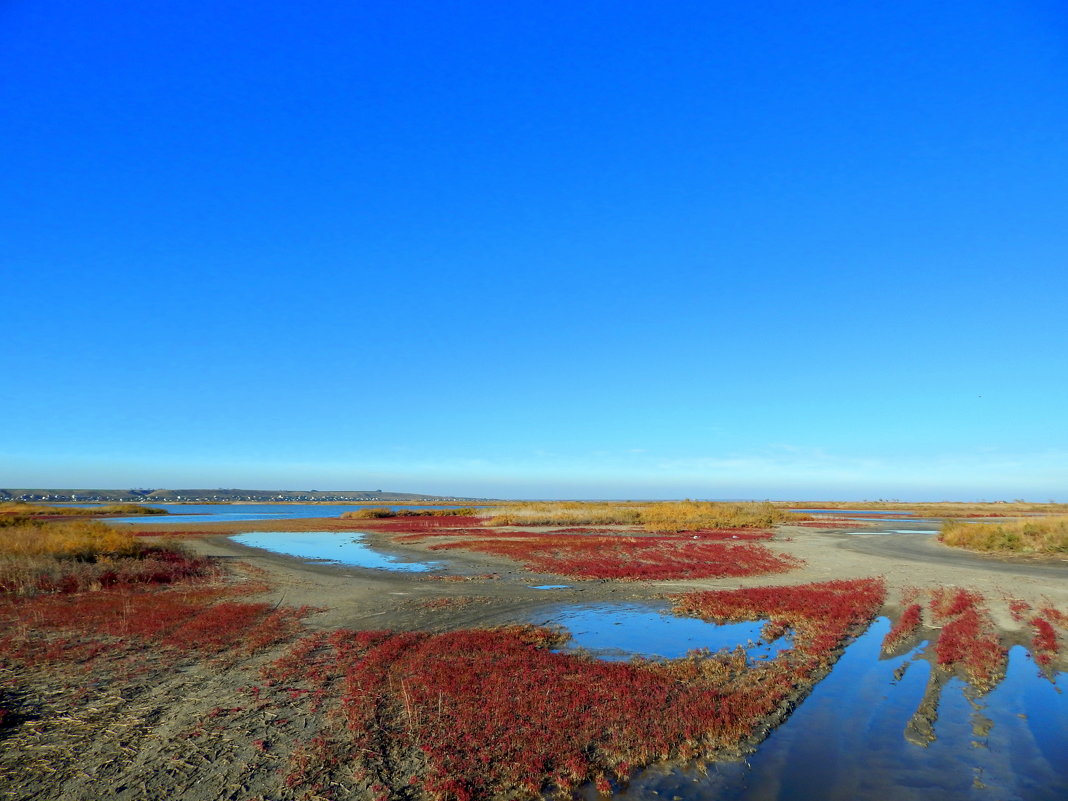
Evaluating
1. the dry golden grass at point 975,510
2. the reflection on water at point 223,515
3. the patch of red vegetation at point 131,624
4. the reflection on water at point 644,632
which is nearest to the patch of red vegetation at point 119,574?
the patch of red vegetation at point 131,624

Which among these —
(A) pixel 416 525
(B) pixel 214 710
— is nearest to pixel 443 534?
(A) pixel 416 525

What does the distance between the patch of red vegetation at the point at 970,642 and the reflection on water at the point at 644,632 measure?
3576mm

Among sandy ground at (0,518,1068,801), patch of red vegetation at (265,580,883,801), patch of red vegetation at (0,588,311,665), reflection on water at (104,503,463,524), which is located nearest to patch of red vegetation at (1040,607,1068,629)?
sandy ground at (0,518,1068,801)

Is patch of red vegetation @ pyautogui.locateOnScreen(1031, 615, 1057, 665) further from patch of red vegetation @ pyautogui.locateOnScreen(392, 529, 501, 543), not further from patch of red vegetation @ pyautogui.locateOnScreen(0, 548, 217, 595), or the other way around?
patch of red vegetation @ pyautogui.locateOnScreen(392, 529, 501, 543)

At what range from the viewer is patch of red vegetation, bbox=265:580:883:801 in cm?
801

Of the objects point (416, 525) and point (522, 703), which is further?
point (416, 525)

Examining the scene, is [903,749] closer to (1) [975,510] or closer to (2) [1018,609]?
(2) [1018,609]

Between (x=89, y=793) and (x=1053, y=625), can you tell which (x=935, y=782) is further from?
(x=1053, y=625)

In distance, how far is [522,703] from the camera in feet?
33.7

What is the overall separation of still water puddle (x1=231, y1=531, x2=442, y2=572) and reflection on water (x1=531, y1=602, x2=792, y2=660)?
12758 millimetres

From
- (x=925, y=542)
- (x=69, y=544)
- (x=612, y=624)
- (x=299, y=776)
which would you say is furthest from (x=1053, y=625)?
(x=69, y=544)

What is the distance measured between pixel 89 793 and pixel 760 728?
936 centimetres

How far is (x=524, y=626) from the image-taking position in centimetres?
1680

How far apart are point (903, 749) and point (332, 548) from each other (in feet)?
128
